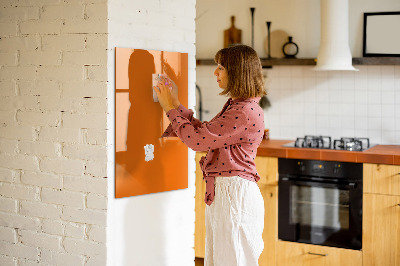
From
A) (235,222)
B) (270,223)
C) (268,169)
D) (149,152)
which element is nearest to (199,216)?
(270,223)

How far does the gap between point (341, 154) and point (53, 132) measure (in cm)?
198

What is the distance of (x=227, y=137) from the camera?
97.7 inches

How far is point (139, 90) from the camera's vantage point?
265cm

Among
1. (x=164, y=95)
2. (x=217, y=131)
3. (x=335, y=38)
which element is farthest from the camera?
(x=335, y=38)

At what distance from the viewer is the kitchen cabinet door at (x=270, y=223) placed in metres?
4.02

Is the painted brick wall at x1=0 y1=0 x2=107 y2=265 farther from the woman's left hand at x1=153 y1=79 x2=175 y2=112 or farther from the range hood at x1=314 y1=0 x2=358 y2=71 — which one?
the range hood at x1=314 y1=0 x2=358 y2=71

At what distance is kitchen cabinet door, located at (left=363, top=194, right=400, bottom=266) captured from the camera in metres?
3.64

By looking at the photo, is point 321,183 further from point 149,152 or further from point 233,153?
point 149,152

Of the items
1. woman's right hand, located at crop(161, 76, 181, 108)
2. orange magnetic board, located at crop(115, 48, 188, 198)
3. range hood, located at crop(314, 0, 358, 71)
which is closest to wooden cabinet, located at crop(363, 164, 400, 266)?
range hood, located at crop(314, 0, 358, 71)

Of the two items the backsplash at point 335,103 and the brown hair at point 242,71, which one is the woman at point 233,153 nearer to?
the brown hair at point 242,71

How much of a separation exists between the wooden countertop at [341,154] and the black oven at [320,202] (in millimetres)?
40

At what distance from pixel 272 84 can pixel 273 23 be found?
0.50 metres

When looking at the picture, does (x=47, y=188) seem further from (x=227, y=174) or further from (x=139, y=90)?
(x=227, y=174)

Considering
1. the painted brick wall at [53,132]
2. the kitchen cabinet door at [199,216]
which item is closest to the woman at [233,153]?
the painted brick wall at [53,132]
